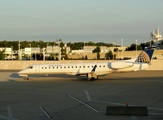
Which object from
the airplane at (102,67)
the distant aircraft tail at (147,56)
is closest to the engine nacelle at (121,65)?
the airplane at (102,67)

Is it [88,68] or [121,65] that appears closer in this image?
[121,65]

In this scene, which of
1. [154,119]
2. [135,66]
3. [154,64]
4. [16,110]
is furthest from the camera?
[154,64]

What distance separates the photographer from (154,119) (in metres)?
15.5

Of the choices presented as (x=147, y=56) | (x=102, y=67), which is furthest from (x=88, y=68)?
(x=147, y=56)

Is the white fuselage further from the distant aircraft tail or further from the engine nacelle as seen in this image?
the distant aircraft tail

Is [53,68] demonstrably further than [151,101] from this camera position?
Yes

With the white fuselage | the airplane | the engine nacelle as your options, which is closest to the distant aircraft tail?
the airplane

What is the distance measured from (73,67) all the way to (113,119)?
77.7 feet

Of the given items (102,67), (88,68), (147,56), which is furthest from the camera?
(88,68)

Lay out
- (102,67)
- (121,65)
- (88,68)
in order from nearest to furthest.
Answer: (121,65)
(102,67)
(88,68)

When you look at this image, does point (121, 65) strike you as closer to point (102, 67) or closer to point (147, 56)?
point (102, 67)

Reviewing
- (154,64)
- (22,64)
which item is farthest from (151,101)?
(22,64)

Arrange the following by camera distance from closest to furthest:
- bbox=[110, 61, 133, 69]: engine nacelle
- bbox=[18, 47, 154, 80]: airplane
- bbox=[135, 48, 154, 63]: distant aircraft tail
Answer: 1. bbox=[110, 61, 133, 69]: engine nacelle
2. bbox=[18, 47, 154, 80]: airplane
3. bbox=[135, 48, 154, 63]: distant aircraft tail

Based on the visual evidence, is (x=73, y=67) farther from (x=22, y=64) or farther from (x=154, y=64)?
(x=22, y=64)
